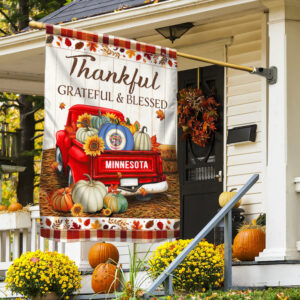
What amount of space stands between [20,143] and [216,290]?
14.2 metres

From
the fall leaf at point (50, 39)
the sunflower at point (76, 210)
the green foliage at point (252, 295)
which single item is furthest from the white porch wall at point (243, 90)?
the fall leaf at point (50, 39)

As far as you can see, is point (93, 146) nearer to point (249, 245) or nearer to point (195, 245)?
point (195, 245)

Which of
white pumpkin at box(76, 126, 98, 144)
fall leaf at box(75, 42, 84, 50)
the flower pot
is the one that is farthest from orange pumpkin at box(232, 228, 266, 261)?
fall leaf at box(75, 42, 84, 50)

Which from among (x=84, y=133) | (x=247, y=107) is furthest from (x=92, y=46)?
(x=247, y=107)

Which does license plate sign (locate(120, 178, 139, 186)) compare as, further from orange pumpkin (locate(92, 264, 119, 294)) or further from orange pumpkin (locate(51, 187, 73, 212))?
orange pumpkin (locate(92, 264, 119, 294))

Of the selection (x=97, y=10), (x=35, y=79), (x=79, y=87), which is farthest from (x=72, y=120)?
(x=35, y=79)

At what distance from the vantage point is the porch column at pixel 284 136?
8.81m

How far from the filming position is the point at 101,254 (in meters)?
9.80

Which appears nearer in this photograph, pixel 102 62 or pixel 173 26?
pixel 102 62

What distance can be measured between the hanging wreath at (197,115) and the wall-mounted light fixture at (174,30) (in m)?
0.93

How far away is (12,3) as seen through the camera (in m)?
23.0

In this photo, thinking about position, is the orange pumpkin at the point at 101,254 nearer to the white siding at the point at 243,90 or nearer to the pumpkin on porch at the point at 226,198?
the pumpkin on porch at the point at 226,198

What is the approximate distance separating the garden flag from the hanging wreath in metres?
2.96

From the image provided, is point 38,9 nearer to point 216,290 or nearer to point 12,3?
point 12,3
